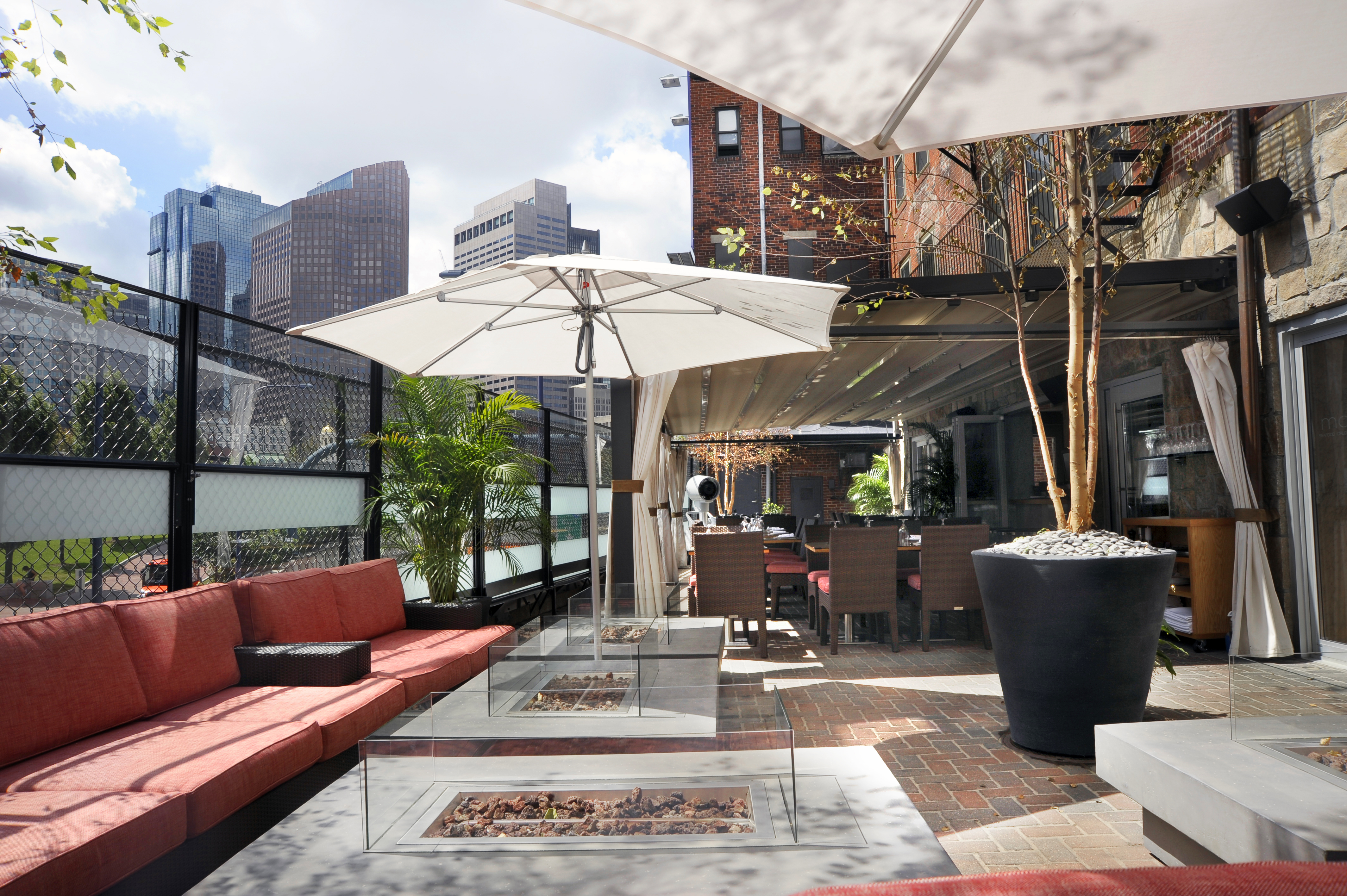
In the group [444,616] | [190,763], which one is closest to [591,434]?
[444,616]

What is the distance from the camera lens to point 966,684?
5.20m

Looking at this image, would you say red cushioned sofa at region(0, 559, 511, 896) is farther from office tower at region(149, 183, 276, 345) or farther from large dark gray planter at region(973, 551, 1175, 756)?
office tower at region(149, 183, 276, 345)

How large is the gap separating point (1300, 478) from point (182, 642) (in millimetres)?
6816

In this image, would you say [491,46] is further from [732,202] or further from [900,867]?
[900,867]

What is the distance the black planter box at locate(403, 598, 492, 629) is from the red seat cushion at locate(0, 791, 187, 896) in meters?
2.89

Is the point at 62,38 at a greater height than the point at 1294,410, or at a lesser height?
greater

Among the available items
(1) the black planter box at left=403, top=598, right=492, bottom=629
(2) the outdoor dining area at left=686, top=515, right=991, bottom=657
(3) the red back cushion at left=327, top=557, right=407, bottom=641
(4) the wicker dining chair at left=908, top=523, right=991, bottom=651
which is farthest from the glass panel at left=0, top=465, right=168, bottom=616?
(4) the wicker dining chair at left=908, top=523, right=991, bottom=651

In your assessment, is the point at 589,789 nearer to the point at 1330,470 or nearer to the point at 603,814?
the point at 603,814

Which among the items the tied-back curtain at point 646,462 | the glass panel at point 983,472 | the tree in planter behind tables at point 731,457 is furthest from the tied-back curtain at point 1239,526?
the tree in planter behind tables at point 731,457

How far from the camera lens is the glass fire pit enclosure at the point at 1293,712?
7.10 ft

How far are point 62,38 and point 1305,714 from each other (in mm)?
4395

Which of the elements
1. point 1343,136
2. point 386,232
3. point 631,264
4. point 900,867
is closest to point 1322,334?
point 1343,136

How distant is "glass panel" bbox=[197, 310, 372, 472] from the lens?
4.34 meters

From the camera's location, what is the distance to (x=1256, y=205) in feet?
18.1
